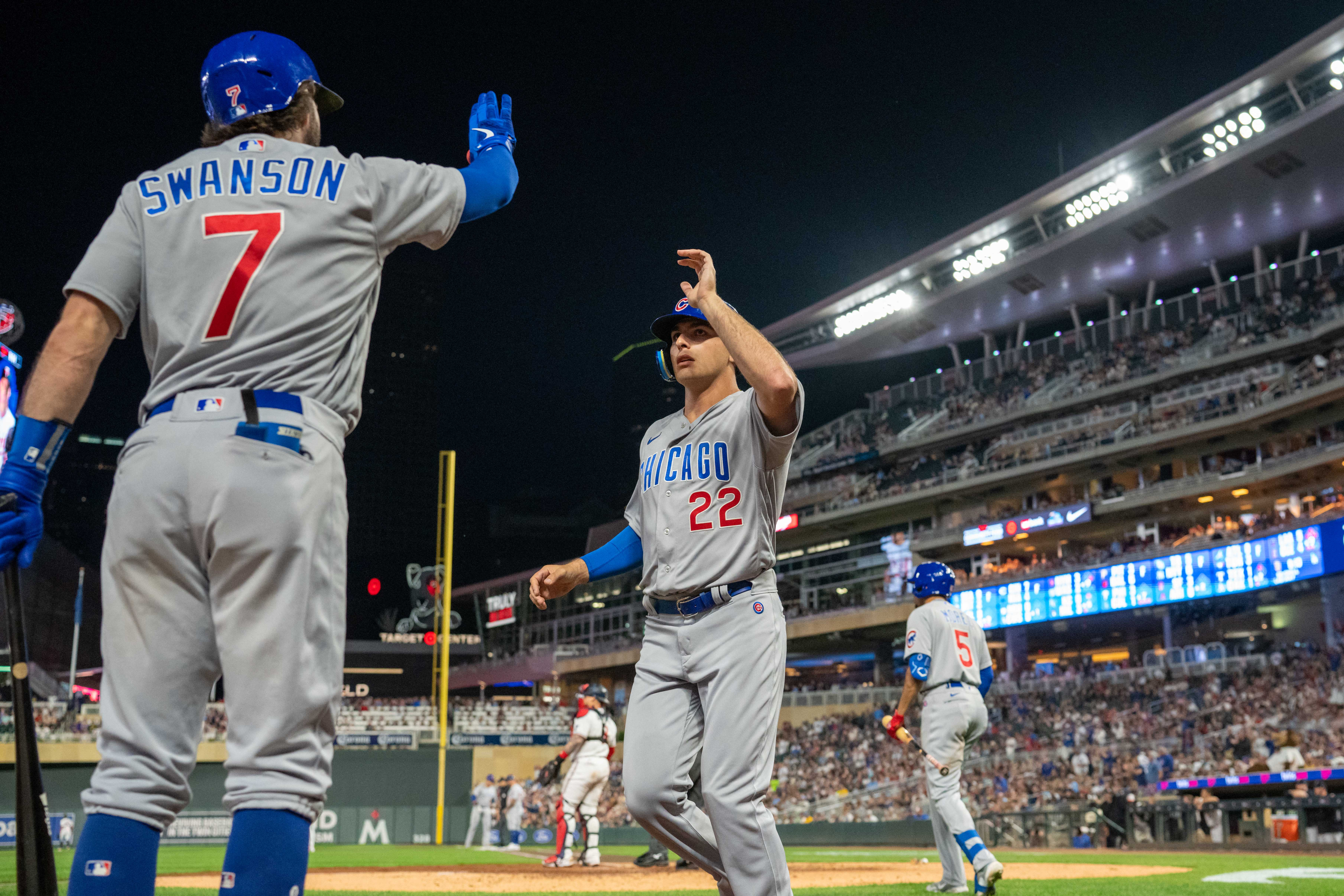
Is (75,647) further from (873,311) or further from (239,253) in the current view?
(239,253)

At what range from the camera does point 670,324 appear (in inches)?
184

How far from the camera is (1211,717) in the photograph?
2948 centimetres

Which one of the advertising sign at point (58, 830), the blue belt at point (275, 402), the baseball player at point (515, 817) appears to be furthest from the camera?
the baseball player at point (515, 817)

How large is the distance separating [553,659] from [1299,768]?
51.0m

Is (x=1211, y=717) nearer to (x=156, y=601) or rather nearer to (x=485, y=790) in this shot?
(x=485, y=790)

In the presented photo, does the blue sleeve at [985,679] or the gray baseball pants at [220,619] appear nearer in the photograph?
the gray baseball pants at [220,619]

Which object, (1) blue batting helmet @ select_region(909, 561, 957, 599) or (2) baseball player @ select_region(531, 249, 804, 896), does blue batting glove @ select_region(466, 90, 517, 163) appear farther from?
(1) blue batting helmet @ select_region(909, 561, 957, 599)

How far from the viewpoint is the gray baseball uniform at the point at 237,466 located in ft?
8.03

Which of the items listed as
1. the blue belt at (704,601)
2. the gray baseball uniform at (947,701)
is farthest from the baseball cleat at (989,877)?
the blue belt at (704,601)

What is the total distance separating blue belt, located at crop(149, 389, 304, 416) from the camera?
8.61 feet

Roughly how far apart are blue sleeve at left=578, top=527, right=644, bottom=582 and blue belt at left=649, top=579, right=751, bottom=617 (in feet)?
1.46

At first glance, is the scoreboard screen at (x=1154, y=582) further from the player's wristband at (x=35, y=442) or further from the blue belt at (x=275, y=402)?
the player's wristband at (x=35, y=442)

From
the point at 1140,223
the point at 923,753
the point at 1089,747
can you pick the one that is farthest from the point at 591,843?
the point at 1140,223

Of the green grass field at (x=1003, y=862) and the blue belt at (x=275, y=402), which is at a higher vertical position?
the blue belt at (x=275, y=402)
